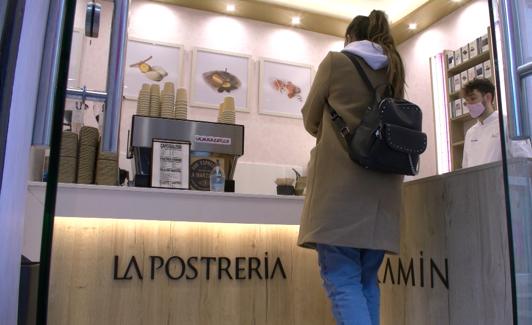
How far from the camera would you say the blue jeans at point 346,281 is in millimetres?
1621

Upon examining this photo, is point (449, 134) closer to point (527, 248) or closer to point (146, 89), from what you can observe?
point (146, 89)

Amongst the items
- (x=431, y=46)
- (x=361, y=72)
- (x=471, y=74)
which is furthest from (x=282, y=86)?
(x=361, y=72)

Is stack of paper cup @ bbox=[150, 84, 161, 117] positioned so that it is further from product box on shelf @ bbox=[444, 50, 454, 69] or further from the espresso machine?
product box on shelf @ bbox=[444, 50, 454, 69]

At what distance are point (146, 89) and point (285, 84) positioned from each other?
296cm

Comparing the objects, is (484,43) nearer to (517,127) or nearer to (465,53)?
(465,53)

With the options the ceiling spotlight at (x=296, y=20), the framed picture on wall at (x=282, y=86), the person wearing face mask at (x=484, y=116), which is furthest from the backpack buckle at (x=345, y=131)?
the ceiling spotlight at (x=296, y=20)

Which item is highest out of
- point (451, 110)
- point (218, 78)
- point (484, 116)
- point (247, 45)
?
point (247, 45)

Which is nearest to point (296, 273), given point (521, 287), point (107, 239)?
point (107, 239)

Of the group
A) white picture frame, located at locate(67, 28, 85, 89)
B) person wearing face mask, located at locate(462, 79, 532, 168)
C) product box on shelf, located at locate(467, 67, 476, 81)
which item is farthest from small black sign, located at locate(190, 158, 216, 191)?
product box on shelf, located at locate(467, 67, 476, 81)

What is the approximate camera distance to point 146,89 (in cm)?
274

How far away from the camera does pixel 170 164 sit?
97.7 inches

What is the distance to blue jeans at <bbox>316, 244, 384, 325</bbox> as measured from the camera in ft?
5.32

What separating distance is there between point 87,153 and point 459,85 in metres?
3.84

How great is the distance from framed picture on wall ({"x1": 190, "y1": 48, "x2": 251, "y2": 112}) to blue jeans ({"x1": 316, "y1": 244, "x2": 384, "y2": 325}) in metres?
3.63
